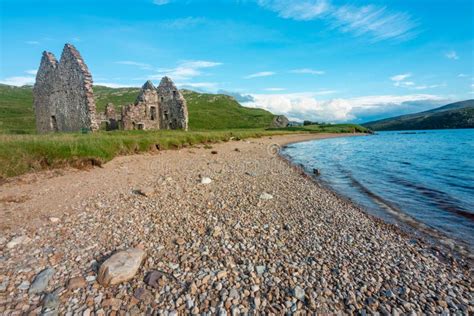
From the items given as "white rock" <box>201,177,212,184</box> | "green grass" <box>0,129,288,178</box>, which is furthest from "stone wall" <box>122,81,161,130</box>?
"white rock" <box>201,177,212,184</box>

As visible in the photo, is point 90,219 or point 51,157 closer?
point 90,219

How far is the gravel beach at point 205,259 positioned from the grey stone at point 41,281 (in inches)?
0.8

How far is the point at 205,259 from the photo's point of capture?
4.80 meters

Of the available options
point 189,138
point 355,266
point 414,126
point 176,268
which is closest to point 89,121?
point 189,138

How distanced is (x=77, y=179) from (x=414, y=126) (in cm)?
23779

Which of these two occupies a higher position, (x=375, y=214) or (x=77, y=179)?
(x=77, y=179)

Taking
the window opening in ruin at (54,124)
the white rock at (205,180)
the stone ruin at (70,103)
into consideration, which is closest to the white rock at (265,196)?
the white rock at (205,180)

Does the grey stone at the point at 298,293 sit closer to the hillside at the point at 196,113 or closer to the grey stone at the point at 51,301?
the grey stone at the point at 51,301

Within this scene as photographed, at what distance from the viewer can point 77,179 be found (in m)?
10.1

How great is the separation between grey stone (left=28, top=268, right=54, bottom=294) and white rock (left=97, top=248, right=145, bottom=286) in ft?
2.64

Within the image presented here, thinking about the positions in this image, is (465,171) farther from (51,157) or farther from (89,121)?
(89,121)

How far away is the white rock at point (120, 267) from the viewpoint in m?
4.00

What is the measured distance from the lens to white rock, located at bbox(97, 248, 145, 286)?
4.00 metres

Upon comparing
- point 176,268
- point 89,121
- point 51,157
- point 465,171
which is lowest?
point 465,171
